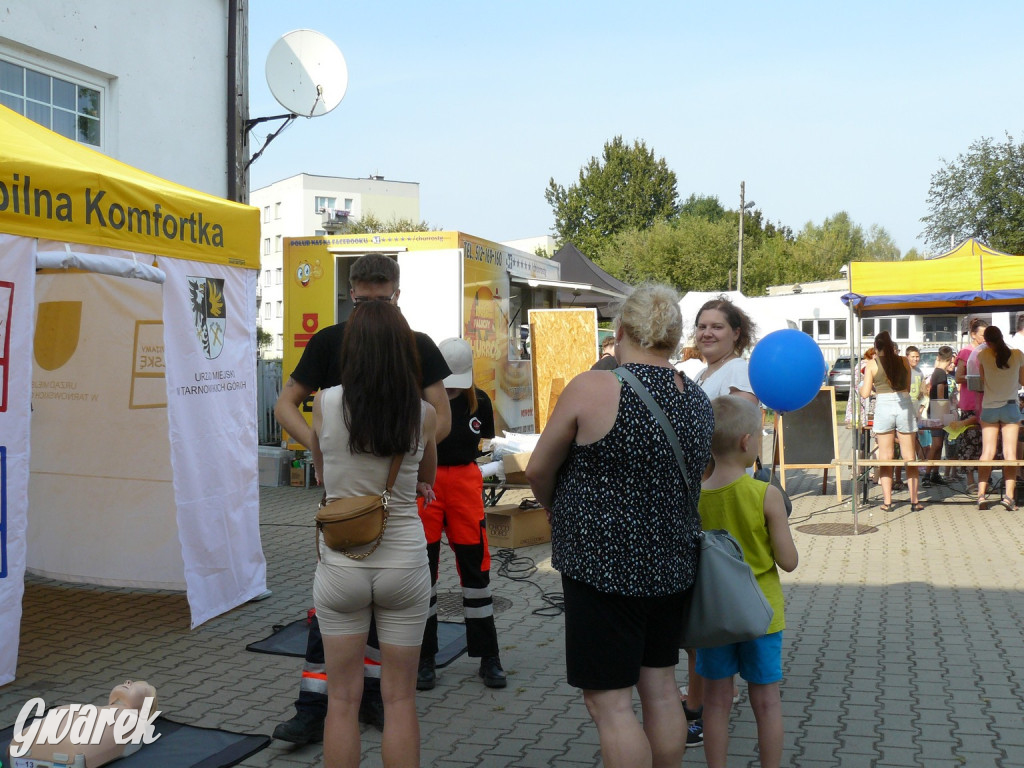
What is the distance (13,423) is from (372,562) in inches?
94.8

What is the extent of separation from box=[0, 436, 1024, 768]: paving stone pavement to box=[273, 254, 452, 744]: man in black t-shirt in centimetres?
15

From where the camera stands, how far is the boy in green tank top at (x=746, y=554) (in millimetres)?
3061

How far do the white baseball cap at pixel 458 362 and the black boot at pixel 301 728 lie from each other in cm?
163

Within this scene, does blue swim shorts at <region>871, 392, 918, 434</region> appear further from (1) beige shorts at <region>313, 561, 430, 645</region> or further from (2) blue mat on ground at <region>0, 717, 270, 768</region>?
(1) beige shorts at <region>313, 561, 430, 645</region>

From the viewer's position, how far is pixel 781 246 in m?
57.6

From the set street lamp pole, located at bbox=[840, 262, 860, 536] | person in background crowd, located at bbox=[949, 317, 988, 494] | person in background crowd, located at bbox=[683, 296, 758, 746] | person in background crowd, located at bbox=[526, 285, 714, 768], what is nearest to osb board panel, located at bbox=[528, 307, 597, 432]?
street lamp pole, located at bbox=[840, 262, 860, 536]

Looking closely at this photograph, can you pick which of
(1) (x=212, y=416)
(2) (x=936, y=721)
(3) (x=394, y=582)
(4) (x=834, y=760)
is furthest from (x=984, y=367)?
(3) (x=394, y=582)

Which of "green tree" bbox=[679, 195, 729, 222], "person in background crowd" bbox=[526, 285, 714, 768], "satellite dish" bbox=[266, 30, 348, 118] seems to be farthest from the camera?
"green tree" bbox=[679, 195, 729, 222]

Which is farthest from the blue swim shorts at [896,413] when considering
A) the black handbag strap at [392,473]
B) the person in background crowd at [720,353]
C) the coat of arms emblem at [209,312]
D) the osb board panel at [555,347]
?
the black handbag strap at [392,473]

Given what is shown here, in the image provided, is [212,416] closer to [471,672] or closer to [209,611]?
[209,611]

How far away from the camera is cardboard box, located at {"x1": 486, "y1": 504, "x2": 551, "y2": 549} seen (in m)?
7.89

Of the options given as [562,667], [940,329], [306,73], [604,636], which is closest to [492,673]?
[562,667]

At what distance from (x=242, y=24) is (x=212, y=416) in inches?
301

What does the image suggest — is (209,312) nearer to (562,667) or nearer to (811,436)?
(562,667)
